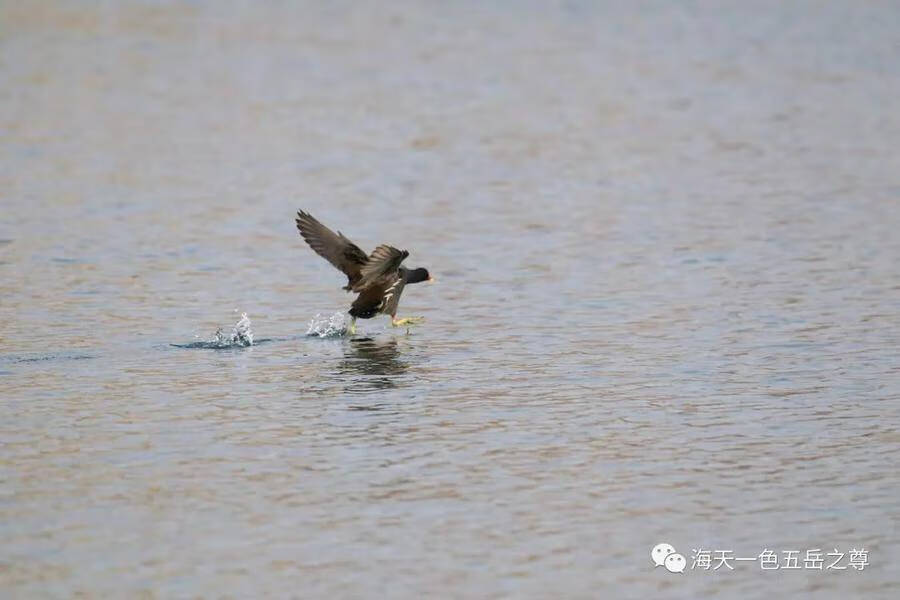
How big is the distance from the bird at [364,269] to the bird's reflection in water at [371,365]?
23cm

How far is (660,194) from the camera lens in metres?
17.2

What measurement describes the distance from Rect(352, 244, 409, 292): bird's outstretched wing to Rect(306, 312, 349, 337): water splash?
0.48m

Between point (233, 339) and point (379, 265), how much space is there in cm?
110

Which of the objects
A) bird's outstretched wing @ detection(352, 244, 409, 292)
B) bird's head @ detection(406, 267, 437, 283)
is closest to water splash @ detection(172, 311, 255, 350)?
bird's outstretched wing @ detection(352, 244, 409, 292)

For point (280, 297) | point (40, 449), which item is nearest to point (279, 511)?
point (40, 449)

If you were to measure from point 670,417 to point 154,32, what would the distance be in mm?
23431

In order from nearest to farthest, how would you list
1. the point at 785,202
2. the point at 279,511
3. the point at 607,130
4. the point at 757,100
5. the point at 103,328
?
the point at 279,511 → the point at 103,328 → the point at 785,202 → the point at 607,130 → the point at 757,100

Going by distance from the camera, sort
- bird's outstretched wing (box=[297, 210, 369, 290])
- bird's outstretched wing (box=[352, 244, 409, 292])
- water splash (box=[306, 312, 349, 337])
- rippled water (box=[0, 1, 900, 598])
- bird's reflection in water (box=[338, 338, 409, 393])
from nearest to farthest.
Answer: rippled water (box=[0, 1, 900, 598]) < bird's reflection in water (box=[338, 338, 409, 393]) < bird's outstretched wing (box=[352, 244, 409, 292]) < bird's outstretched wing (box=[297, 210, 369, 290]) < water splash (box=[306, 312, 349, 337])

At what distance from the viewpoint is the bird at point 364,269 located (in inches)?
428

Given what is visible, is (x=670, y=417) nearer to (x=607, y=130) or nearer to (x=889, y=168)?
(x=889, y=168)

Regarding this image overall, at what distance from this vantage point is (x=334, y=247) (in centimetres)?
1109

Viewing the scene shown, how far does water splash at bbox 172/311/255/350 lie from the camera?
10.8 metres

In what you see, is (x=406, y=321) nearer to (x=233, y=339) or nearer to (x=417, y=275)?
(x=417, y=275)

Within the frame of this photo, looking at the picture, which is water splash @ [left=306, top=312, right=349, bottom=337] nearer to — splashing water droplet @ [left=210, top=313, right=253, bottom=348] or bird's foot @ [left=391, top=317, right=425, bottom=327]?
bird's foot @ [left=391, top=317, right=425, bottom=327]
